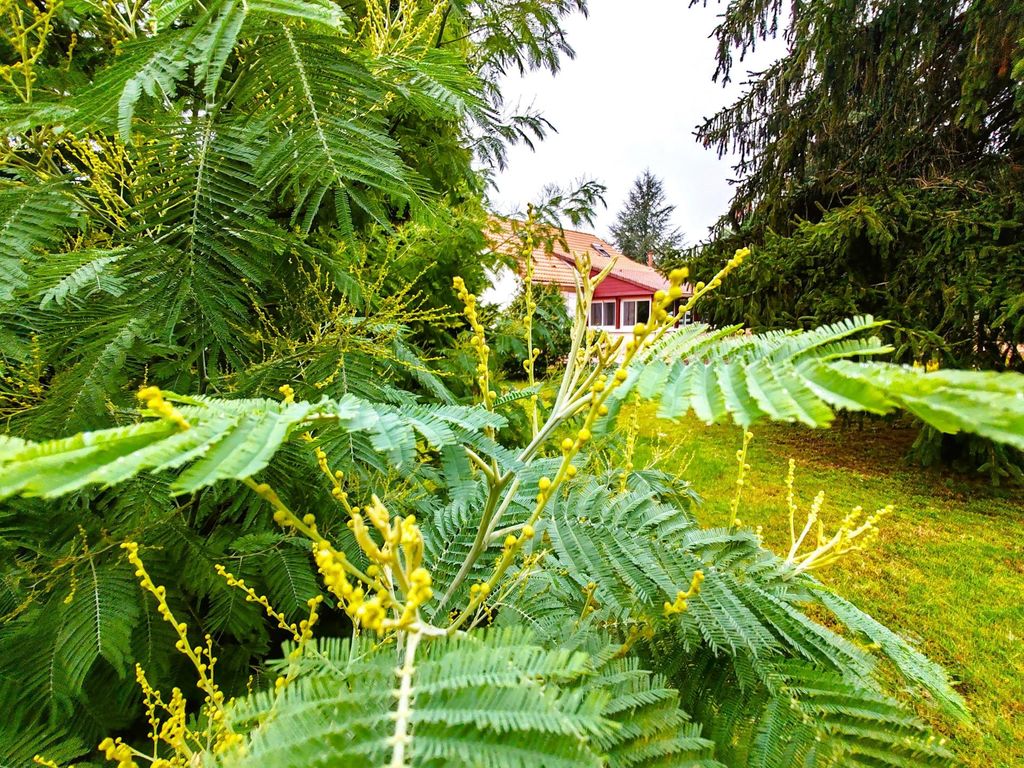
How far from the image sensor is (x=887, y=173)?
8.05 meters

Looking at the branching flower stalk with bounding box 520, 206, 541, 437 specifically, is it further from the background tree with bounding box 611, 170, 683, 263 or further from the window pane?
the background tree with bounding box 611, 170, 683, 263

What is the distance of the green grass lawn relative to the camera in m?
3.16

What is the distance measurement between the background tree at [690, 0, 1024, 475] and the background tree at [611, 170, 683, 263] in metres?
32.4

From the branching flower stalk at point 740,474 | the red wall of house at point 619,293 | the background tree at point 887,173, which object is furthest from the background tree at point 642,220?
the branching flower stalk at point 740,474

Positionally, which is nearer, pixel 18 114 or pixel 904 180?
pixel 18 114

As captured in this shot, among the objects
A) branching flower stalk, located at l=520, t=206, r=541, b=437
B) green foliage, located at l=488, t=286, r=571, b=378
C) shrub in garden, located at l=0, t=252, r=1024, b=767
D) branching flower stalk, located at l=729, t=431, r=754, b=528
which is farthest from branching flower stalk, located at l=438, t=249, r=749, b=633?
green foliage, located at l=488, t=286, r=571, b=378

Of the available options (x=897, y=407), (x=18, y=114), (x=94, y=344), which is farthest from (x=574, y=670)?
(x=18, y=114)

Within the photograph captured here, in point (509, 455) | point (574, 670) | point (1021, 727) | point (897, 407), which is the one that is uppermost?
point (897, 407)

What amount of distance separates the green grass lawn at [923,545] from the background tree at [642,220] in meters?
35.5

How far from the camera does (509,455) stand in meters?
0.88

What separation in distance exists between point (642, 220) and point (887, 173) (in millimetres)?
37395

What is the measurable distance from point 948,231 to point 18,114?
862 cm

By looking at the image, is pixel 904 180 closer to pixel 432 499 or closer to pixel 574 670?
pixel 432 499

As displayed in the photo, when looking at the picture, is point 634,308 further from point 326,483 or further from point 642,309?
point 326,483
